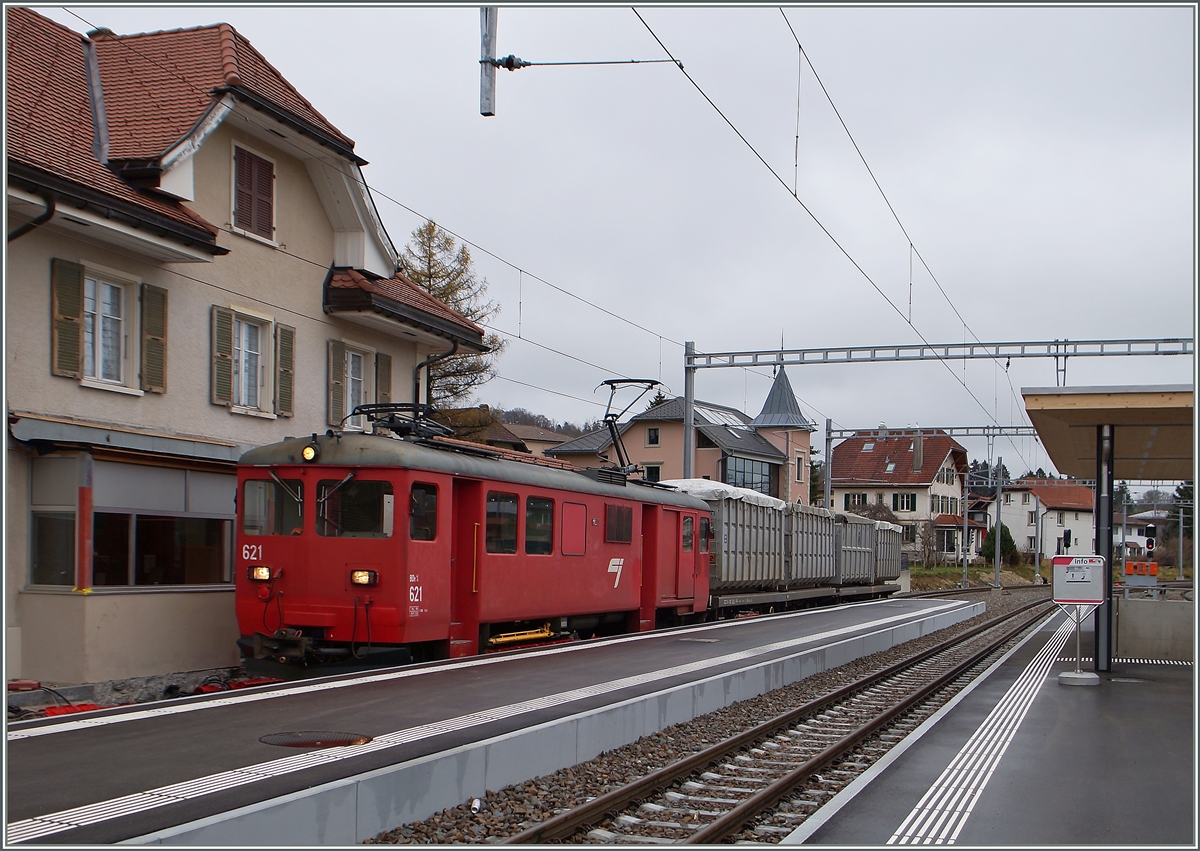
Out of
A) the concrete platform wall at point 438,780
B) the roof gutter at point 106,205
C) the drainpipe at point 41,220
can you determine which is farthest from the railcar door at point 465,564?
the drainpipe at point 41,220

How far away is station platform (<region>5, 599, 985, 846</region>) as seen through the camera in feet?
18.0

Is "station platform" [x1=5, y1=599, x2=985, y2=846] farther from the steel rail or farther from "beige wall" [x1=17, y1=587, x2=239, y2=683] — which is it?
"beige wall" [x1=17, y1=587, x2=239, y2=683]

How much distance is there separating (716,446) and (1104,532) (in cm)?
3494

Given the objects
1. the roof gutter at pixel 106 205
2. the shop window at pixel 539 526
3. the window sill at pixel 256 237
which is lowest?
the shop window at pixel 539 526

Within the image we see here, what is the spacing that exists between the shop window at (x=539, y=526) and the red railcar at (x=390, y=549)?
0.03 meters

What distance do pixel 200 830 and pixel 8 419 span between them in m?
7.94

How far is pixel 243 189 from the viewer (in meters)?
15.5

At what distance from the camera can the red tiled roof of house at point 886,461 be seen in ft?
238

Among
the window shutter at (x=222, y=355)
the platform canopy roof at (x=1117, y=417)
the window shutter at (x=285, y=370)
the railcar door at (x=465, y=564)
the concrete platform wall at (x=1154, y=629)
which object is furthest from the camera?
the concrete platform wall at (x=1154, y=629)

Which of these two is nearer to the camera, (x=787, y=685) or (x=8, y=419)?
(x=8, y=419)

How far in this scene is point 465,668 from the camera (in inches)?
456

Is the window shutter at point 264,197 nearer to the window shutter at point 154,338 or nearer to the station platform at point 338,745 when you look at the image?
the window shutter at point 154,338

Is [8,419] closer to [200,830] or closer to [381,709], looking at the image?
[381,709]

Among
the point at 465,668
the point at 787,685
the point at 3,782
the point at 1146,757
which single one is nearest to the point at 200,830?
the point at 3,782
